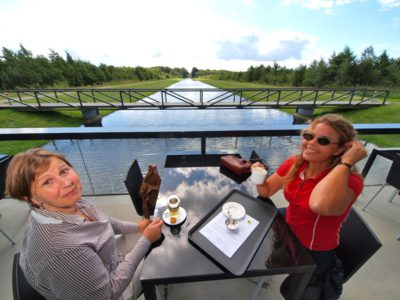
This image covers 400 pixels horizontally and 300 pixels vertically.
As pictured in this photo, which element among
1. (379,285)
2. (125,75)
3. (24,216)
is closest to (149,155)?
(24,216)

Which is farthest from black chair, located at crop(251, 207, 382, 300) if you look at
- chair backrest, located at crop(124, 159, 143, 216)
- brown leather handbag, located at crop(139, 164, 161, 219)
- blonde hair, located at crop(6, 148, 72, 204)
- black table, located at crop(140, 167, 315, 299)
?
blonde hair, located at crop(6, 148, 72, 204)

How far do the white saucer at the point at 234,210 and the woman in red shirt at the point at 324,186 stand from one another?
364mm

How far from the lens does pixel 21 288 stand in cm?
62

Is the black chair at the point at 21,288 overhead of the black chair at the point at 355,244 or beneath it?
overhead

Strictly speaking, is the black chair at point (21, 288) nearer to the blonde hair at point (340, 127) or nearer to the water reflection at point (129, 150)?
the water reflection at point (129, 150)

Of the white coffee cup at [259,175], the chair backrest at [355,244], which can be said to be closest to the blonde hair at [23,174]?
the white coffee cup at [259,175]

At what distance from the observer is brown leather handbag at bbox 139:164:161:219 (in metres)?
1.46

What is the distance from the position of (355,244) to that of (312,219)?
0.26 m

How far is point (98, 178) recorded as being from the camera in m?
2.19

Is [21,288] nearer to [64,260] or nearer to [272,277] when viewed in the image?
[64,260]

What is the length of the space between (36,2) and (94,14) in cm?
76

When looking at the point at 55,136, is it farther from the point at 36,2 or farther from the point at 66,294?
the point at 36,2

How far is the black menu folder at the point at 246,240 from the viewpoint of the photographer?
0.77 meters

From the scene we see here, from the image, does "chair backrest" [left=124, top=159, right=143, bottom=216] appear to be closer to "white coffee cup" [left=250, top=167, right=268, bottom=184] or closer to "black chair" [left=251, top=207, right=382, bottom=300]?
"white coffee cup" [left=250, top=167, right=268, bottom=184]
